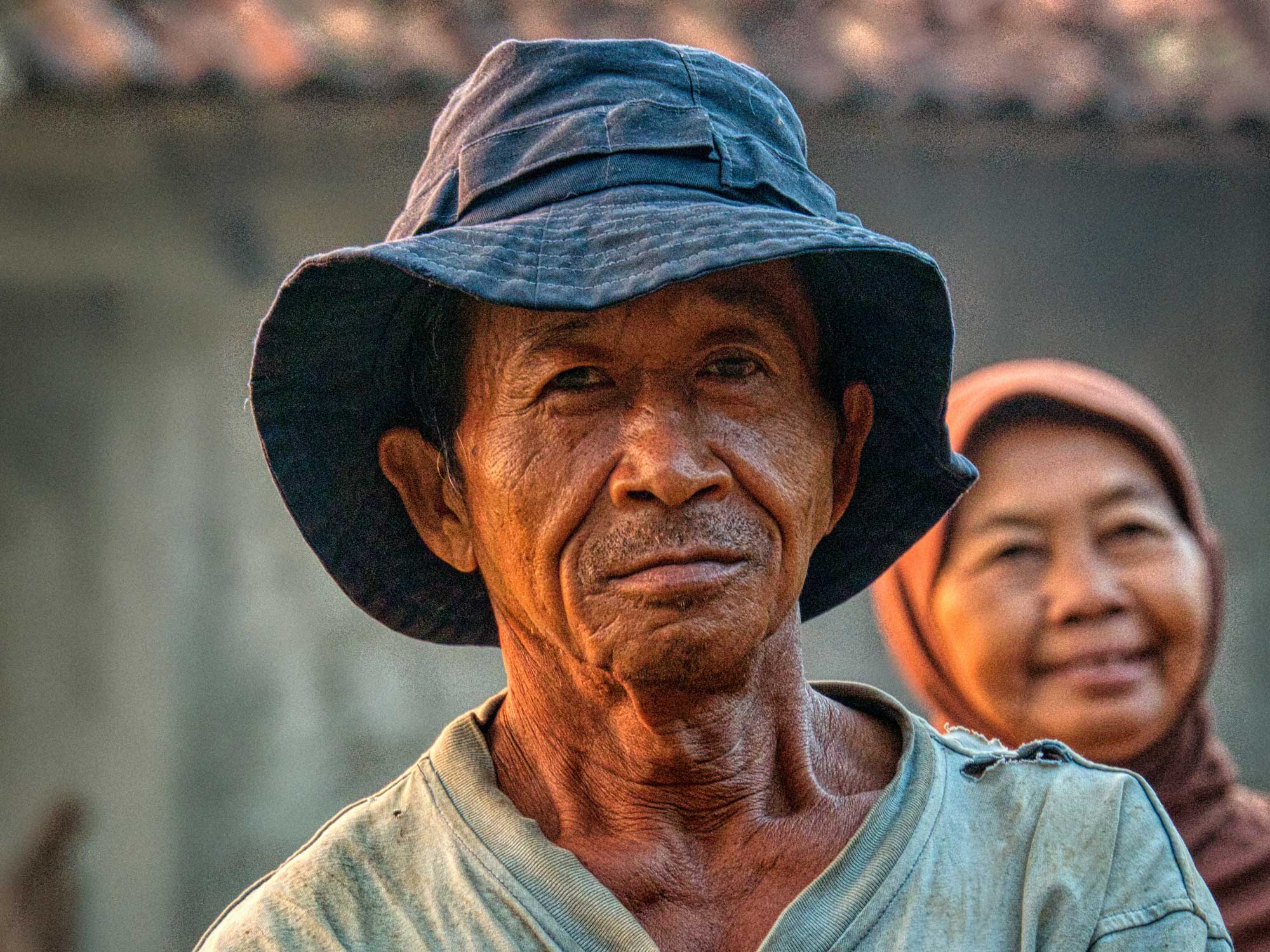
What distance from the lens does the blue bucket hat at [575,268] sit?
86.6 inches

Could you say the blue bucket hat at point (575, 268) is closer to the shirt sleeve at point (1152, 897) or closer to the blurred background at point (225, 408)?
the shirt sleeve at point (1152, 897)

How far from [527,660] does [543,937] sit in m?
0.45

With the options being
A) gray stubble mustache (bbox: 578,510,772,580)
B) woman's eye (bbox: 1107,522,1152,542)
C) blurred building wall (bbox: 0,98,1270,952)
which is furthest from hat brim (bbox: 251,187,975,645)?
blurred building wall (bbox: 0,98,1270,952)

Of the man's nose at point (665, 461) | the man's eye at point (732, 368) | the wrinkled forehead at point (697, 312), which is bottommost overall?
the man's nose at point (665, 461)

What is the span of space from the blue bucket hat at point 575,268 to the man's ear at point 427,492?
43 millimetres

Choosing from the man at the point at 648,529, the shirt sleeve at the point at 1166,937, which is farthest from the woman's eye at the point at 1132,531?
the shirt sleeve at the point at 1166,937

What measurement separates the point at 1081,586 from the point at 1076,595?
0.08ft

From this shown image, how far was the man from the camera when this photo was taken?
2.22m

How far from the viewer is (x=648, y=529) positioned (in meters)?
2.22

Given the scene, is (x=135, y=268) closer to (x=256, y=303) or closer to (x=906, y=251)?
(x=256, y=303)

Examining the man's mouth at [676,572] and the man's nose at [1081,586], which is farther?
the man's nose at [1081,586]

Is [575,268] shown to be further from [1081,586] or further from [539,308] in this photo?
[1081,586]

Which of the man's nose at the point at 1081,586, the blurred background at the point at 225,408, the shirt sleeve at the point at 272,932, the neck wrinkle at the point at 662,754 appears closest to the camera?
the shirt sleeve at the point at 272,932

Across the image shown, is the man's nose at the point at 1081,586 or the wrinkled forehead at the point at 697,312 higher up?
the wrinkled forehead at the point at 697,312
